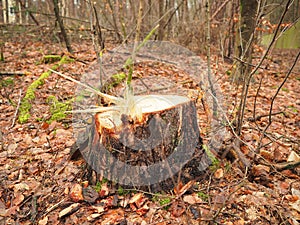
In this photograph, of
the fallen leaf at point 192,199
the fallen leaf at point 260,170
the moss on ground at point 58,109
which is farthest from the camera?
the moss on ground at point 58,109

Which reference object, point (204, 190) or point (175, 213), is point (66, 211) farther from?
point (204, 190)

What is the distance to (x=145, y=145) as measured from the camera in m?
1.92

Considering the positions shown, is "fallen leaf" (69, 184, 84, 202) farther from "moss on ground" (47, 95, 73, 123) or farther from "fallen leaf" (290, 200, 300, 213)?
"fallen leaf" (290, 200, 300, 213)

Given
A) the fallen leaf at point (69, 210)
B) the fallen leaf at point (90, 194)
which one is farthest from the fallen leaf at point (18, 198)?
the fallen leaf at point (90, 194)

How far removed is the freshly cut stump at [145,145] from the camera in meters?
1.91

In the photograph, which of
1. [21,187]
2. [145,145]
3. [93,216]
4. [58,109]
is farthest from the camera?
[58,109]

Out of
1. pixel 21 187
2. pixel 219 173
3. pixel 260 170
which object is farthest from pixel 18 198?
pixel 260 170

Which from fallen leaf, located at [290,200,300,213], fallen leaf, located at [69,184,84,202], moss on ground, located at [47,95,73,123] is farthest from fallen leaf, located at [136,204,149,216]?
moss on ground, located at [47,95,73,123]

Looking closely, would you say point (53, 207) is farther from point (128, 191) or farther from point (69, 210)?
point (128, 191)

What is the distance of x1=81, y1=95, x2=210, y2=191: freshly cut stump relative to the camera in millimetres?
1911

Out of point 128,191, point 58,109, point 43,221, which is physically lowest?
point 43,221

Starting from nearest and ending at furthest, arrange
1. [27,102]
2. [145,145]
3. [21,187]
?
[145,145] < [21,187] < [27,102]

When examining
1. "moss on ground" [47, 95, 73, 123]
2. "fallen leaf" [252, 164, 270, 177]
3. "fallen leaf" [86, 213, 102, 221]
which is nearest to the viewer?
"fallen leaf" [86, 213, 102, 221]

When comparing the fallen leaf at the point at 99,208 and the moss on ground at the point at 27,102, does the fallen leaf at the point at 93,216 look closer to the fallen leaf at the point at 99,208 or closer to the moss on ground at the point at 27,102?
the fallen leaf at the point at 99,208
